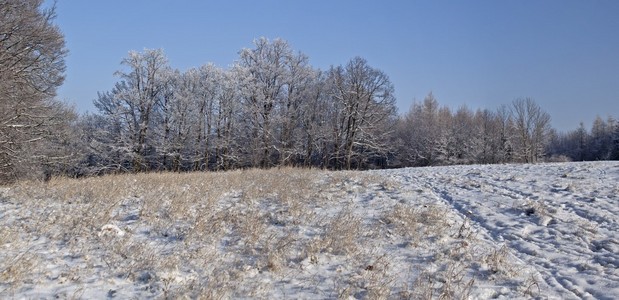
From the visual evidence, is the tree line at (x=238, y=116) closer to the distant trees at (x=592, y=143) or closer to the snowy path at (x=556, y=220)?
the snowy path at (x=556, y=220)

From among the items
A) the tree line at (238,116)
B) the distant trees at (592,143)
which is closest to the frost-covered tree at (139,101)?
the tree line at (238,116)

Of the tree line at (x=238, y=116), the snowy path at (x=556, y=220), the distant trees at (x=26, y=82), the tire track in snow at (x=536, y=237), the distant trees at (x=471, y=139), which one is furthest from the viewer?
the distant trees at (x=471, y=139)

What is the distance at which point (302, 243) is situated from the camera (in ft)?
23.2

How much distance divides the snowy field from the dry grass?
27mm

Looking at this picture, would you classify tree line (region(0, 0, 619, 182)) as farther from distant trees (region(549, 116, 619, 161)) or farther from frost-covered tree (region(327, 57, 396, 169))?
distant trees (region(549, 116, 619, 161))

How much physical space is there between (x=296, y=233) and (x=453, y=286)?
2989mm

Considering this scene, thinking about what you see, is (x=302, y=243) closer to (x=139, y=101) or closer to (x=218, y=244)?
(x=218, y=244)

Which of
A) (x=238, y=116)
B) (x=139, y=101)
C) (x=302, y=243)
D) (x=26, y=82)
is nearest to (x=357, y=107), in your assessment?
(x=238, y=116)

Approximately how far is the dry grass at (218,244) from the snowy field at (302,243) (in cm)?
3

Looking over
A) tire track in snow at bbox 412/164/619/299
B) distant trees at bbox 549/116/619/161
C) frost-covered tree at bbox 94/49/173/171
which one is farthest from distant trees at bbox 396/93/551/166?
tire track in snow at bbox 412/164/619/299

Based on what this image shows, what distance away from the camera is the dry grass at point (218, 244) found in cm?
539

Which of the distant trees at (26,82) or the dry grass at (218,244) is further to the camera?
the distant trees at (26,82)

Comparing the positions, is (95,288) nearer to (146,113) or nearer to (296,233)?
(296,233)

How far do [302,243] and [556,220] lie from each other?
17.8ft
